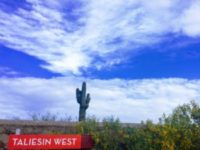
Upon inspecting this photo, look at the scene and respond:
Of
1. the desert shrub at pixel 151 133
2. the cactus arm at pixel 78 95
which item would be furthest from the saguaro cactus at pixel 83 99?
the desert shrub at pixel 151 133

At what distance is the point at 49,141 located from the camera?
1507 cm

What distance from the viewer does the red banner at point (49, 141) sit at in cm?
1503

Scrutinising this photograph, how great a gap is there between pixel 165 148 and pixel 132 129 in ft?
3.85

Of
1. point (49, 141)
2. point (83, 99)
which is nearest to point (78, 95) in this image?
point (83, 99)

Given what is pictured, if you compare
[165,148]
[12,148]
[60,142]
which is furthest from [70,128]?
[165,148]

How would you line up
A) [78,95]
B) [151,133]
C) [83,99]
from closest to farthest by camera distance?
[151,133] → [83,99] → [78,95]

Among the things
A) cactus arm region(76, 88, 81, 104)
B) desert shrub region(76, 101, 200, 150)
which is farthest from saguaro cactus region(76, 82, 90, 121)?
desert shrub region(76, 101, 200, 150)

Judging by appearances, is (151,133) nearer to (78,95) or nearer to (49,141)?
(49,141)

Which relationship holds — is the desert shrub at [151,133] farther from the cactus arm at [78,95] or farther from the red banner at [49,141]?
the cactus arm at [78,95]

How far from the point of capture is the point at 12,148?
15.1 meters

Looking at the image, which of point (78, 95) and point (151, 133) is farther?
point (78, 95)

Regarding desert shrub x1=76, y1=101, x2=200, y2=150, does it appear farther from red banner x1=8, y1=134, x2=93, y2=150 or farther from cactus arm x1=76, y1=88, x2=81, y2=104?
cactus arm x1=76, y1=88, x2=81, y2=104

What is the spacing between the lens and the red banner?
15.0 meters

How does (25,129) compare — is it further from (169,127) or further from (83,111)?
(169,127)
